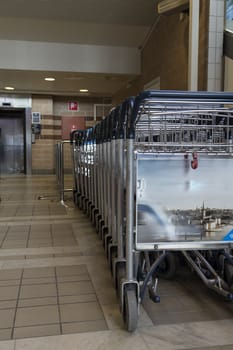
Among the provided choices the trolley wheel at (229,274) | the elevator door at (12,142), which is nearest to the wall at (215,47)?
the trolley wheel at (229,274)

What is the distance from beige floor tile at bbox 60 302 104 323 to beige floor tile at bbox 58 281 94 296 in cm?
19

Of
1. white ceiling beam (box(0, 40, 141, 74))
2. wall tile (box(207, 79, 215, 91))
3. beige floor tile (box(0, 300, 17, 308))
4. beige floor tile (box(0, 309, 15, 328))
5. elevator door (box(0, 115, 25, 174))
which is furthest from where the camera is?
elevator door (box(0, 115, 25, 174))

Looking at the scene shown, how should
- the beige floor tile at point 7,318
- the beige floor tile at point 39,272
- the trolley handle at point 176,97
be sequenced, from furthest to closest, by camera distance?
1. the beige floor tile at point 39,272
2. the beige floor tile at point 7,318
3. the trolley handle at point 176,97

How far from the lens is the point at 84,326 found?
1930mm

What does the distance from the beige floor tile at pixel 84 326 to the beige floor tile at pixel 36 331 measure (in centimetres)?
5

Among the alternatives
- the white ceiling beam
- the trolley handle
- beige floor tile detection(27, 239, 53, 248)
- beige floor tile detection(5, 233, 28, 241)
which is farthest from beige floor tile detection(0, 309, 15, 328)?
the white ceiling beam

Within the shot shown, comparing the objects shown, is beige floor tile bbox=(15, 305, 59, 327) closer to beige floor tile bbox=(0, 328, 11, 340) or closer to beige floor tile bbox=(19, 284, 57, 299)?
beige floor tile bbox=(0, 328, 11, 340)

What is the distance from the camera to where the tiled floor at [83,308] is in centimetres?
179

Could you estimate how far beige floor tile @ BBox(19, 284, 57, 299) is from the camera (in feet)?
7.66

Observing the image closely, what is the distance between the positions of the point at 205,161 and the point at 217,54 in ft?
9.60

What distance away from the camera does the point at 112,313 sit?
2.08m

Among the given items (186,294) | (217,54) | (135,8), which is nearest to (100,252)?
A: (186,294)

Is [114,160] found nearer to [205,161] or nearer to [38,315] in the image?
[205,161]

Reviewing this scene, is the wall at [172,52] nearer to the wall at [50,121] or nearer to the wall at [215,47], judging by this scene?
the wall at [215,47]
